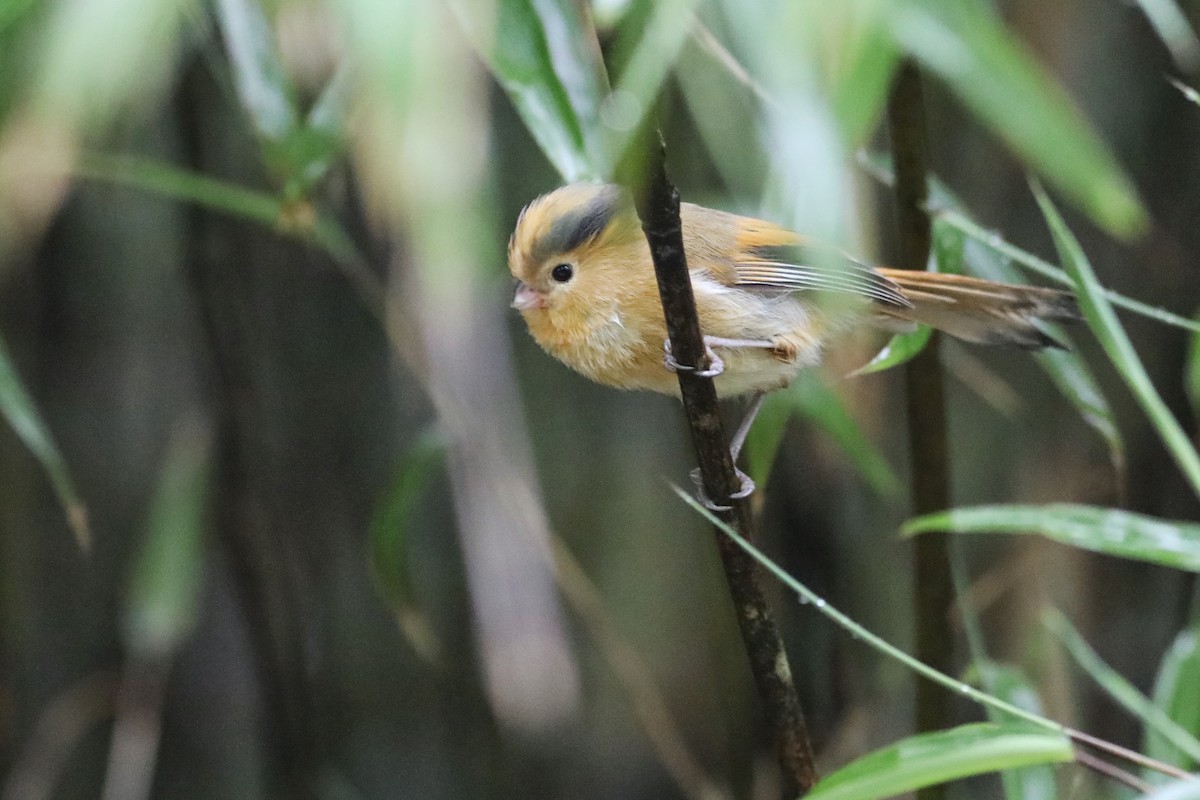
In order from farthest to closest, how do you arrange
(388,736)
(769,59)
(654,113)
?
(388,736)
(769,59)
(654,113)

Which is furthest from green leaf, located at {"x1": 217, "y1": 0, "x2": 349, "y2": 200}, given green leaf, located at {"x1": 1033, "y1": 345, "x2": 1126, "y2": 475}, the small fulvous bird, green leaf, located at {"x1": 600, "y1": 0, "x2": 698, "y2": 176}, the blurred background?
green leaf, located at {"x1": 1033, "y1": 345, "x2": 1126, "y2": 475}

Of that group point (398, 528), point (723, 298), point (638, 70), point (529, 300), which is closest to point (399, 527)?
point (398, 528)

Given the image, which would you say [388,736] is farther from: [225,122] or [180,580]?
[225,122]

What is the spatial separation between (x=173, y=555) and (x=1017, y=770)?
125cm

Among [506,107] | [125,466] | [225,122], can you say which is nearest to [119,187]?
[225,122]

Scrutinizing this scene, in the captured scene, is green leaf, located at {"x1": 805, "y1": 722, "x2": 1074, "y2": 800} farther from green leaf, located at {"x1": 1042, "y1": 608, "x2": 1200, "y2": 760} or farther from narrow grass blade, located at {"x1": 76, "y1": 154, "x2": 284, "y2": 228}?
narrow grass blade, located at {"x1": 76, "y1": 154, "x2": 284, "y2": 228}

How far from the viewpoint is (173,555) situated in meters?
1.76

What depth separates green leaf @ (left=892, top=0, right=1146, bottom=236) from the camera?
30.1 inches

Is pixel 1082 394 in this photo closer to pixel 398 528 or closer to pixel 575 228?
pixel 575 228

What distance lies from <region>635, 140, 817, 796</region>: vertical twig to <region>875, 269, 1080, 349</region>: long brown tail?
1.54 feet

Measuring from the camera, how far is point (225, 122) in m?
1.86

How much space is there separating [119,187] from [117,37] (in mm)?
1280

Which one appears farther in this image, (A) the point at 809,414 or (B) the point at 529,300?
(A) the point at 809,414

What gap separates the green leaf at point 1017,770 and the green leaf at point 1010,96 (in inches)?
22.0
